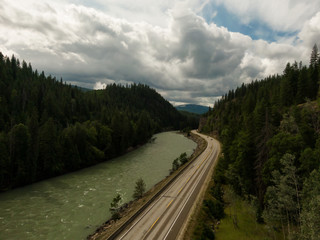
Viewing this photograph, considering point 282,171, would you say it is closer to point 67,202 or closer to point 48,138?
point 67,202

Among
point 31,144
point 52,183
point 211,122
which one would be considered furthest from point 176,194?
point 211,122

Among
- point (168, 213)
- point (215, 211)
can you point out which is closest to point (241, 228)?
point (215, 211)

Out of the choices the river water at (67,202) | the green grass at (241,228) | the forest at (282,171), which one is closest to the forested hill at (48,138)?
the river water at (67,202)

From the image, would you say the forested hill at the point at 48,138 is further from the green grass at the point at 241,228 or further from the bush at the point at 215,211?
the green grass at the point at 241,228

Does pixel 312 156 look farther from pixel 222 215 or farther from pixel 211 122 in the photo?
pixel 211 122

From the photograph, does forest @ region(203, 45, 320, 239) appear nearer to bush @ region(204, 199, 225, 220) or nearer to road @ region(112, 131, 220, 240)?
bush @ region(204, 199, 225, 220)

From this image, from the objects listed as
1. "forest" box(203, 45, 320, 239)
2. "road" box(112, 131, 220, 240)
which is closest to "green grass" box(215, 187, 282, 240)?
"forest" box(203, 45, 320, 239)
